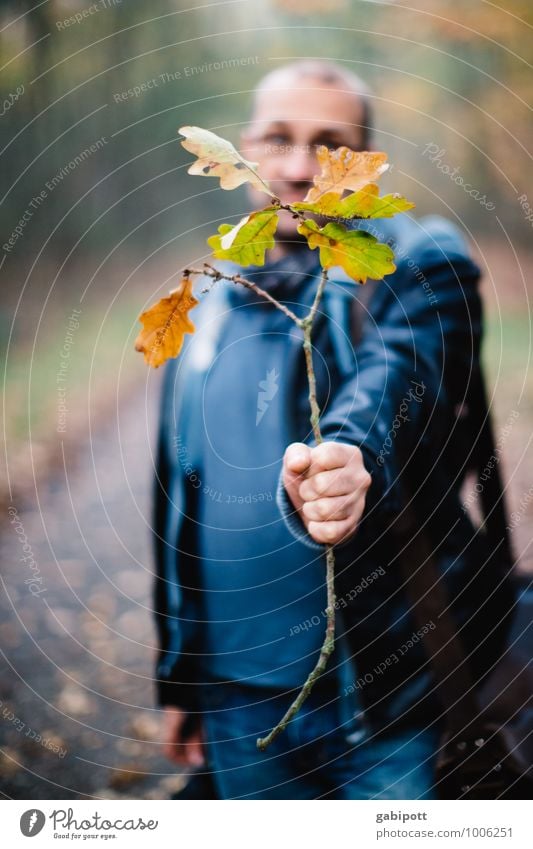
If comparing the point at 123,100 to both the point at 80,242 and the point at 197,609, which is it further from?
the point at 197,609

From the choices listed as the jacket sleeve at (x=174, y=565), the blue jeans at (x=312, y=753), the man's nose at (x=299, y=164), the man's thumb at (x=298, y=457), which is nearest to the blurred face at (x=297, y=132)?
the man's nose at (x=299, y=164)

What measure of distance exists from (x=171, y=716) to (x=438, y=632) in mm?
331

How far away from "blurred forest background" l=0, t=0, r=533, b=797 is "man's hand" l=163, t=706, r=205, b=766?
0.06 m

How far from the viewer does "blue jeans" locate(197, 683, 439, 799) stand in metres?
0.80

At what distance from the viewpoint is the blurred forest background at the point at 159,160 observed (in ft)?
2.87

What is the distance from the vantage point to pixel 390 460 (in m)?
0.73

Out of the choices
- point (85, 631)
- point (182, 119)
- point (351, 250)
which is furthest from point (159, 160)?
point (85, 631)

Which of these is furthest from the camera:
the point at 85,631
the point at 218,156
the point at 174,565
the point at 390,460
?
the point at 85,631

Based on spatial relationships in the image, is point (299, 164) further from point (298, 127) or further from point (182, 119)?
point (182, 119)

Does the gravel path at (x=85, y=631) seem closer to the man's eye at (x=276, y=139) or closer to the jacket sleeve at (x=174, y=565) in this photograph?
the jacket sleeve at (x=174, y=565)

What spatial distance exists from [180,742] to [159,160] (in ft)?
2.32

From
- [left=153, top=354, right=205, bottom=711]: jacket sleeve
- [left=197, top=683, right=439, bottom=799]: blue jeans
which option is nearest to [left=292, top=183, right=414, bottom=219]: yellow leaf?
[left=153, top=354, right=205, bottom=711]: jacket sleeve

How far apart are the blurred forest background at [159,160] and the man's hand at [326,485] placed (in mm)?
401

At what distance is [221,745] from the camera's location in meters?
0.83
